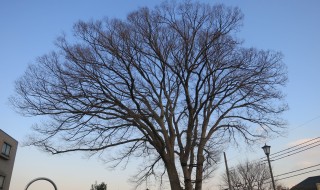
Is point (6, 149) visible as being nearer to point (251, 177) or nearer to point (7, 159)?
point (7, 159)

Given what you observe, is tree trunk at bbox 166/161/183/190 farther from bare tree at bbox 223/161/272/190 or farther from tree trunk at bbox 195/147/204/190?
bare tree at bbox 223/161/272/190

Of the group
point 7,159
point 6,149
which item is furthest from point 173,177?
point 7,159

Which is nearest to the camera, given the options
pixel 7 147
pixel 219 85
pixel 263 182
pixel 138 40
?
pixel 138 40

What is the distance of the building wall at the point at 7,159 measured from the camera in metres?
29.8

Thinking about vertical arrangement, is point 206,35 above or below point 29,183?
above

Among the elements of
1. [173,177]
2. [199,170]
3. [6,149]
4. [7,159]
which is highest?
[6,149]

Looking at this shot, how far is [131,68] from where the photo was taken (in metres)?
15.6

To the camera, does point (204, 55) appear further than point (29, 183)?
Yes

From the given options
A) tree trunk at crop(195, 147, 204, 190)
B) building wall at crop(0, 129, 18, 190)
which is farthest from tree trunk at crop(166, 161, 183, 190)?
building wall at crop(0, 129, 18, 190)

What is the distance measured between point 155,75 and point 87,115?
4.48 m

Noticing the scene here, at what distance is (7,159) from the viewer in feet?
103

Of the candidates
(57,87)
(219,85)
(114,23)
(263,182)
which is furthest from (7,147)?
(263,182)

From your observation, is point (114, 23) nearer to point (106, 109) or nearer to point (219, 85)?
point (106, 109)

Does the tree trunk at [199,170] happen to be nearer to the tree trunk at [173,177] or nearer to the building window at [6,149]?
the tree trunk at [173,177]
